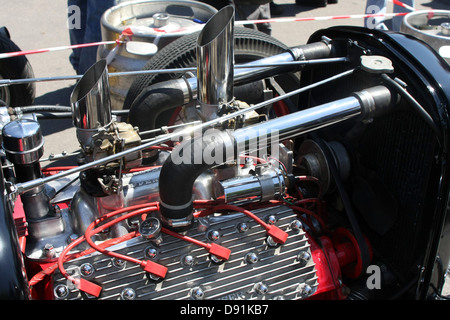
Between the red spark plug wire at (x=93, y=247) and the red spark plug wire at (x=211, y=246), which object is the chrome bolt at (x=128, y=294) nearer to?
the red spark plug wire at (x=93, y=247)

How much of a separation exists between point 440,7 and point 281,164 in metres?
4.68

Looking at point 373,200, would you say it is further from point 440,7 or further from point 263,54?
point 440,7

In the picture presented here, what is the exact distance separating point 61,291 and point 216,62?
68 centimetres

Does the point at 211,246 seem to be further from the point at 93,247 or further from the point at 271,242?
the point at 93,247

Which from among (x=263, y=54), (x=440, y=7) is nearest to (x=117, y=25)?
(x=263, y=54)

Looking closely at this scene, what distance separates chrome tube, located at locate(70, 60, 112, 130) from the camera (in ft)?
3.64

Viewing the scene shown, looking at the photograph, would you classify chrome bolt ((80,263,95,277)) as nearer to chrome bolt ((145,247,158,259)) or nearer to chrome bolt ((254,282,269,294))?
chrome bolt ((145,247,158,259))

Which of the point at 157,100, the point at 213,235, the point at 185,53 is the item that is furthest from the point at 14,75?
the point at 213,235

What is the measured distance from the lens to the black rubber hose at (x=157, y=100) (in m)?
1.42

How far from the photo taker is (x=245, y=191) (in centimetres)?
126

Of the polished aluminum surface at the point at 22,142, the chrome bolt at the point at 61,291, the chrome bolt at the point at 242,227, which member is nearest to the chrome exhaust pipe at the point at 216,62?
the chrome bolt at the point at 242,227

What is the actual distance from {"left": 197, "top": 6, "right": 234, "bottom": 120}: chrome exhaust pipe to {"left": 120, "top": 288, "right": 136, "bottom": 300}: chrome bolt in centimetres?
50
